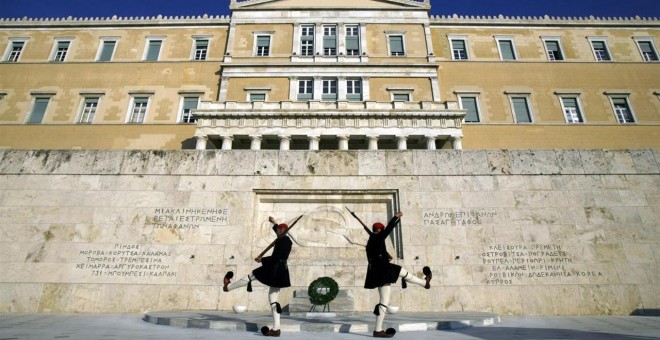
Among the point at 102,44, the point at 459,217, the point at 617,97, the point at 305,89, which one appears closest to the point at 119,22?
the point at 102,44

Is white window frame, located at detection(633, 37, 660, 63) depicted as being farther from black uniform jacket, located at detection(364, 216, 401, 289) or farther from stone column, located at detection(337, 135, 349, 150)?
black uniform jacket, located at detection(364, 216, 401, 289)

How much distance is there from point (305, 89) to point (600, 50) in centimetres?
2651

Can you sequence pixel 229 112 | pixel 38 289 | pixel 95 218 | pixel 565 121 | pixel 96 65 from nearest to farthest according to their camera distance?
pixel 38 289
pixel 95 218
pixel 229 112
pixel 565 121
pixel 96 65

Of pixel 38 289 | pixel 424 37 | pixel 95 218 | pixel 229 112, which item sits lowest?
pixel 38 289

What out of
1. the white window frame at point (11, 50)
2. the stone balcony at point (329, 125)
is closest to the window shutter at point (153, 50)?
the stone balcony at point (329, 125)

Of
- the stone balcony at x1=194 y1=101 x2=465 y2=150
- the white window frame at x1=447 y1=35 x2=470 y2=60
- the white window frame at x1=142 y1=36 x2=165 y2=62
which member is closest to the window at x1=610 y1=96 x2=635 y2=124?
the white window frame at x1=447 y1=35 x2=470 y2=60

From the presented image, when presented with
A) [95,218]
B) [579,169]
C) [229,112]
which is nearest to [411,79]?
[229,112]

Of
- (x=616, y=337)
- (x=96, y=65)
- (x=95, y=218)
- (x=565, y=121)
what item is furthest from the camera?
(x=96, y=65)

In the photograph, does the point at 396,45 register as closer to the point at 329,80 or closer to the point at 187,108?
the point at 329,80

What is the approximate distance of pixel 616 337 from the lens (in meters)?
4.75

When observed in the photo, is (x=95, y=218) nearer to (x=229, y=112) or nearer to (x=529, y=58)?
(x=229, y=112)

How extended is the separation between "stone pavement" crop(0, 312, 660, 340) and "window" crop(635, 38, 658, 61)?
3579 cm

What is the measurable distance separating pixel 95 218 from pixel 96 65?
1106 inches

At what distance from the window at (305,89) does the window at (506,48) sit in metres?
16.8
